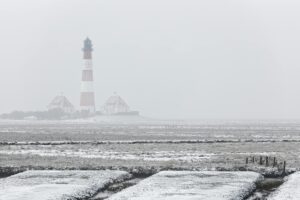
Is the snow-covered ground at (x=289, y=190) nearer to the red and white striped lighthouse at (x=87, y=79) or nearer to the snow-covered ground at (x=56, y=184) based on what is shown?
the snow-covered ground at (x=56, y=184)

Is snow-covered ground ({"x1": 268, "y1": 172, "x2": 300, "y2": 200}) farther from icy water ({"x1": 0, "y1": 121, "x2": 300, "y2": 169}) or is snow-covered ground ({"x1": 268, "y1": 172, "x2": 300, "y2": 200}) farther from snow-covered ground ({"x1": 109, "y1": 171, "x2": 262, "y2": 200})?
icy water ({"x1": 0, "y1": 121, "x2": 300, "y2": 169})

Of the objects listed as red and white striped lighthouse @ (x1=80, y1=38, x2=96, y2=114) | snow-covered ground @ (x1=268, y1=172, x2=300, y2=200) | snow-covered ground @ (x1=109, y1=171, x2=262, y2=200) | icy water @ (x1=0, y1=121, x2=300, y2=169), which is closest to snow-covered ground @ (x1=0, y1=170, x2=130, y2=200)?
snow-covered ground @ (x1=109, y1=171, x2=262, y2=200)

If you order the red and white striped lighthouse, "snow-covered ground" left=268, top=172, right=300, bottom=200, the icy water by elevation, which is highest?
the red and white striped lighthouse

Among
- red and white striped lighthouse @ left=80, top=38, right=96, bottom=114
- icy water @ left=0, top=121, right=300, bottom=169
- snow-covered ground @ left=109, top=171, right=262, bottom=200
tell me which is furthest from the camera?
red and white striped lighthouse @ left=80, top=38, right=96, bottom=114

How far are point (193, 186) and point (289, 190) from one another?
10.1ft

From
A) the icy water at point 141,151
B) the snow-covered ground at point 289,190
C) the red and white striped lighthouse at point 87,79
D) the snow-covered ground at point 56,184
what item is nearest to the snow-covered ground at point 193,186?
the snow-covered ground at point 289,190

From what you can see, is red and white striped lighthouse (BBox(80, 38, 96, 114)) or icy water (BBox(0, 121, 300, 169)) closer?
icy water (BBox(0, 121, 300, 169))

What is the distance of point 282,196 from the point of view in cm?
1911

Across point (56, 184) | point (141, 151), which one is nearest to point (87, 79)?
point (141, 151)

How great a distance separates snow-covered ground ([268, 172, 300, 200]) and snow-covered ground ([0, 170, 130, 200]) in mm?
5745

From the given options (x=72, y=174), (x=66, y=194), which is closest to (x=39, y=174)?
(x=72, y=174)

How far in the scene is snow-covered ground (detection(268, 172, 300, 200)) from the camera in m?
18.9

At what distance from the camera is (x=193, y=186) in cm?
2098

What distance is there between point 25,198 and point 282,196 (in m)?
7.59
